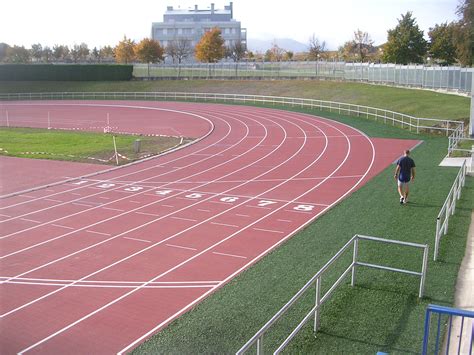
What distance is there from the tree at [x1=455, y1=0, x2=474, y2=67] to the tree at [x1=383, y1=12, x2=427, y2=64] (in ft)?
55.0

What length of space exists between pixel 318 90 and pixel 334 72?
8.17m

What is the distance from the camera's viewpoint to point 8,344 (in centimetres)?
917

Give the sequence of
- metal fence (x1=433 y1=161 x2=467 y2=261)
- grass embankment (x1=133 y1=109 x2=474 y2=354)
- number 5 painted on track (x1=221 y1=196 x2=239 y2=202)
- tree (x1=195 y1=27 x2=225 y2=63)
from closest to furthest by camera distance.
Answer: grass embankment (x1=133 y1=109 x2=474 y2=354) < metal fence (x1=433 y1=161 x2=467 y2=261) < number 5 painted on track (x1=221 y1=196 x2=239 y2=202) < tree (x1=195 y1=27 x2=225 y2=63)

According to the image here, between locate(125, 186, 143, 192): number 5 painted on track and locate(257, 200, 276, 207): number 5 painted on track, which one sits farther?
locate(125, 186, 143, 192): number 5 painted on track

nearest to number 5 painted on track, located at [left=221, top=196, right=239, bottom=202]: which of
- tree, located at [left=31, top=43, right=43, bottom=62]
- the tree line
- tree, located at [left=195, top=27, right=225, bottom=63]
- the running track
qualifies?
the running track

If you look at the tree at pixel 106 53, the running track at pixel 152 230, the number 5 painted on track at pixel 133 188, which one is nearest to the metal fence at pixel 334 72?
the running track at pixel 152 230

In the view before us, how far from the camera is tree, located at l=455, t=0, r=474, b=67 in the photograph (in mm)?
39906

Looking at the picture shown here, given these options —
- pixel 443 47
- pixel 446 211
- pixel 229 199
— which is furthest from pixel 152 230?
pixel 443 47

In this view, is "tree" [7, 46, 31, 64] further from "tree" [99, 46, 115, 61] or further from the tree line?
"tree" [99, 46, 115, 61]

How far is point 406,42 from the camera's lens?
59.9 meters

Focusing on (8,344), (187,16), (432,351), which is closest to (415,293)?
(432,351)

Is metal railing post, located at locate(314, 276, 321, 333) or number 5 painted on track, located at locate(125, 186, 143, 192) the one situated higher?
metal railing post, located at locate(314, 276, 321, 333)

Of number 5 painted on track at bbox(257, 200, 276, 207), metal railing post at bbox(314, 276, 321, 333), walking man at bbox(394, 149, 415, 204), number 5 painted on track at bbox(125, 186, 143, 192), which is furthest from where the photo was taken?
number 5 painted on track at bbox(125, 186, 143, 192)

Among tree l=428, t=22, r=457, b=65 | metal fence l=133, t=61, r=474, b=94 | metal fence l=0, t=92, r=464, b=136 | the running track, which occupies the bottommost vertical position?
the running track
